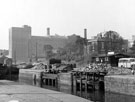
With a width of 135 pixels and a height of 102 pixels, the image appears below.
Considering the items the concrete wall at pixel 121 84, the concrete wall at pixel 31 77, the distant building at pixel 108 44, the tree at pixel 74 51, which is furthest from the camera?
the tree at pixel 74 51

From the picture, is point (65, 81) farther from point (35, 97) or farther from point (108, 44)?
point (108, 44)

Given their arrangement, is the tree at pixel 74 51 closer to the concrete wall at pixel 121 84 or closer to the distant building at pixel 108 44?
the distant building at pixel 108 44

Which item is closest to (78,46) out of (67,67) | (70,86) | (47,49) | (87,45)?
(87,45)

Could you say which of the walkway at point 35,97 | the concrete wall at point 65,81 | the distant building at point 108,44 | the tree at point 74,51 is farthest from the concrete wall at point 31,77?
the walkway at point 35,97

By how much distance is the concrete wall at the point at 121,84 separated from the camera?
39188 mm

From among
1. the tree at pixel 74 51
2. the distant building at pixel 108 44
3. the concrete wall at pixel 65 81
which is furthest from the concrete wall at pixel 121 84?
the tree at pixel 74 51

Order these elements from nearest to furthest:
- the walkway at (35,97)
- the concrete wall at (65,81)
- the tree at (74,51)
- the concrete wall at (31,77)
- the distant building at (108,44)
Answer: the walkway at (35,97) < the concrete wall at (65,81) < the concrete wall at (31,77) < the distant building at (108,44) < the tree at (74,51)

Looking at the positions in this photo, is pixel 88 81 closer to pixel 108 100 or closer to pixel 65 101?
pixel 108 100

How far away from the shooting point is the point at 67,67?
77.6m

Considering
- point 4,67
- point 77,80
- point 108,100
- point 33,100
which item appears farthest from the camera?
point 4,67

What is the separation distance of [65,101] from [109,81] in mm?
27231

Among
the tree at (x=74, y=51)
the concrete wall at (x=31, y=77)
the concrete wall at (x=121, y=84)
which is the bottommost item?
the concrete wall at (x=31, y=77)

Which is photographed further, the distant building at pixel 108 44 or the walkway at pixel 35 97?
the distant building at pixel 108 44

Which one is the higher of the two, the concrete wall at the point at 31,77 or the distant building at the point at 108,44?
the distant building at the point at 108,44
